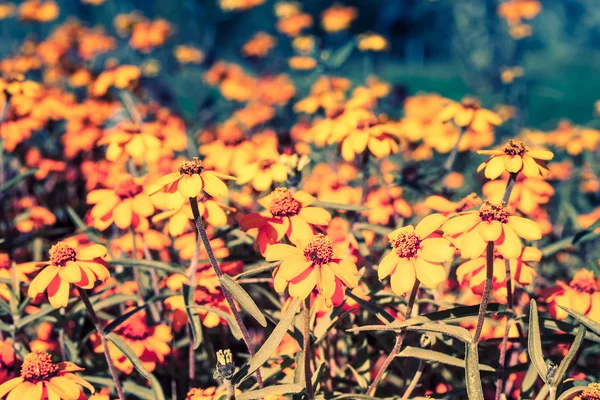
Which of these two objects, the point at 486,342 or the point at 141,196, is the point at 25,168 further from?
the point at 486,342

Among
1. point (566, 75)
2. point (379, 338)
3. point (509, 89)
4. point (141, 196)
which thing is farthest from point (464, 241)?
point (566, 75)

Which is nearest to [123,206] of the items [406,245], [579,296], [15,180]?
[15,180]

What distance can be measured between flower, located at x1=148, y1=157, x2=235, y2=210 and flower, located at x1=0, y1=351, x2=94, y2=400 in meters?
0.46

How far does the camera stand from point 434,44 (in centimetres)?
841

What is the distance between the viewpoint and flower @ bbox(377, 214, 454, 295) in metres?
1.24

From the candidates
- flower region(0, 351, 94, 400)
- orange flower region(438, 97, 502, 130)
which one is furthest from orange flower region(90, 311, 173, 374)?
orange flower region(438, 97, 502, 130)

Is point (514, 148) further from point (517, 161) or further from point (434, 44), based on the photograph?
point (434, 44)

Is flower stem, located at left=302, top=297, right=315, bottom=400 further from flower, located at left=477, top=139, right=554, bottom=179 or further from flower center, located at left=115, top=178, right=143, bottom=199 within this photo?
flower center, located at left=115, top=178, right=143, bottom=199

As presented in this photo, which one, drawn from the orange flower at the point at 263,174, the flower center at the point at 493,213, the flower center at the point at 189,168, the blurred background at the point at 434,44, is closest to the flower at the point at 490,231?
the flower center at the point at 493,213

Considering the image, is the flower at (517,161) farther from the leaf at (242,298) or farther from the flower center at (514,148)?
the leaf at (242,298)

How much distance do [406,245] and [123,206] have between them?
3.24 ft

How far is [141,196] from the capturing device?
6.26ft

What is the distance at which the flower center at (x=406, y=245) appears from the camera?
129 cm

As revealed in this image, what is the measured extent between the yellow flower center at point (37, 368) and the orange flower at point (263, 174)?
0.80 metres
